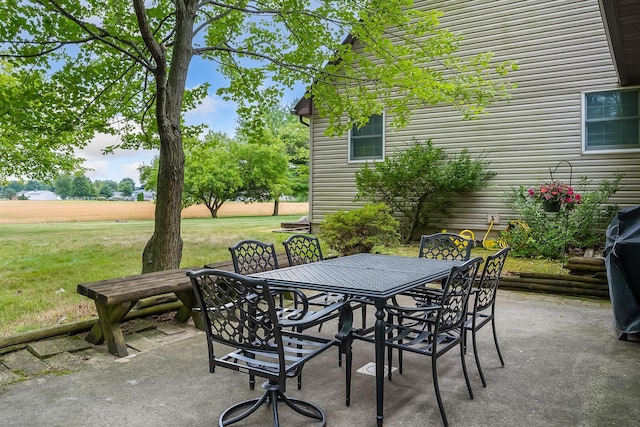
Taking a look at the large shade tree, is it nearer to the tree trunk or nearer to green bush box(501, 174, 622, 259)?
the tree trunk

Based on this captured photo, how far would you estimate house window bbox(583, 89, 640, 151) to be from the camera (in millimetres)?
8023

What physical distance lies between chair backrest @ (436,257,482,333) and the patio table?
0.28m

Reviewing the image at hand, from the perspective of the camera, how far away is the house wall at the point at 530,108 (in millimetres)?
8312

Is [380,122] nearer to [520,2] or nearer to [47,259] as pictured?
[520,2]

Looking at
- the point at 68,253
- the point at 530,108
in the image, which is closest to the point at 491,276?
the point at 530,108

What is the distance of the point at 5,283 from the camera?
6164mm

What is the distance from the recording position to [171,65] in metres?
5.93

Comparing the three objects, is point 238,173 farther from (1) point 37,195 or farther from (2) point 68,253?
(2) point 68,253

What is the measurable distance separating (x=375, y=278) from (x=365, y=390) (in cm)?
75

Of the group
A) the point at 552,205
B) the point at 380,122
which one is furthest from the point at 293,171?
the point at 552,205

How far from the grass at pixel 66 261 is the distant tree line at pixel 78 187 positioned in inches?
23.4

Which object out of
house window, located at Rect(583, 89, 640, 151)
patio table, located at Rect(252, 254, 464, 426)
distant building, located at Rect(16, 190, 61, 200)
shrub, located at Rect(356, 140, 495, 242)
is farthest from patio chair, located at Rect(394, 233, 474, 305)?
distant building, located at Rect(16, 190, 61, 200)

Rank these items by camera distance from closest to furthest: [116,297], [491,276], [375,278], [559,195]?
[375,278] → [491,276] → [116,297] → [559,195]

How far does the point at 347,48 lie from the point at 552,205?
14.1ft
